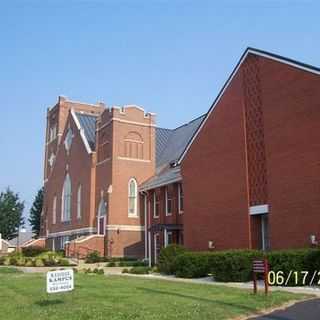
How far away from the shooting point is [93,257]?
4156cm

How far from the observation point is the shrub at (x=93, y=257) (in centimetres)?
4094

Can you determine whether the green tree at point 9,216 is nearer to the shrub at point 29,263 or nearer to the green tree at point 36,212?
the green tree at point 36,212

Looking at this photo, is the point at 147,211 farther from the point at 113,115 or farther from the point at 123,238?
the point at 113,115

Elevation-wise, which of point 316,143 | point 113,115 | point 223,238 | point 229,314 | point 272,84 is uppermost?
point 113,115

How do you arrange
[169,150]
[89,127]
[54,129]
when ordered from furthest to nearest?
[54,129] → [89,127] → [169,150]

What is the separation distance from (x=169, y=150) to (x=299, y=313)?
1444 inches

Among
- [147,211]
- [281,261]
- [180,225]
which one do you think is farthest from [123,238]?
[281,261]

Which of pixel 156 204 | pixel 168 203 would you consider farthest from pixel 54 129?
pixel 168 203

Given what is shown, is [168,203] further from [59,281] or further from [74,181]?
[59,281]

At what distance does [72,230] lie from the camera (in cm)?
5259

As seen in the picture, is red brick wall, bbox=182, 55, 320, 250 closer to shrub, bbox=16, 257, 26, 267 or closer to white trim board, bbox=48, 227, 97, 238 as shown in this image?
shrub, bbox=16, 257, 26, 267

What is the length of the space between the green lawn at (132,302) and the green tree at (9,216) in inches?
2317

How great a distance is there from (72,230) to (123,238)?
9.50m

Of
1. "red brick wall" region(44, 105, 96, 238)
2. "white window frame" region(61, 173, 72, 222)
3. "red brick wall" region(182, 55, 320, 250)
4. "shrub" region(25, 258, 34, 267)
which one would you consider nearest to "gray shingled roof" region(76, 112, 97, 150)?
"red brick wall" region(44, 105, 96, 238)
